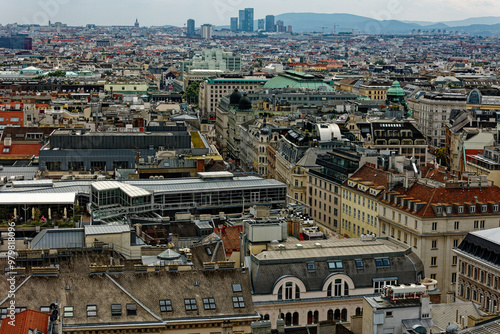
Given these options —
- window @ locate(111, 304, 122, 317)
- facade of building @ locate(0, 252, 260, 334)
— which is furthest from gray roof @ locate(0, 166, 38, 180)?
window @ locate(111, 304, 122, 317)

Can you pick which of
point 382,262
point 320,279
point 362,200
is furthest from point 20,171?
point 382,262

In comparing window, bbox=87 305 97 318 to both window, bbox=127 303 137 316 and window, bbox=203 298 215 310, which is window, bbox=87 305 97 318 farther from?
window, bbox=203 298 215 310

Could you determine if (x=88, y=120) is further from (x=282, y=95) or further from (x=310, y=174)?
(x=282, y=95)

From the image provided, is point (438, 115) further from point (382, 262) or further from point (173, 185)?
point (382, 262)

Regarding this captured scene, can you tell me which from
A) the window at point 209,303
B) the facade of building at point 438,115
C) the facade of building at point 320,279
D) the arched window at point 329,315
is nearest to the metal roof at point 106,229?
the facade of building at point 320,279

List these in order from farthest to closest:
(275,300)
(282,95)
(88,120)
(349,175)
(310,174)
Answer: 1. (282,95)
2. (88,120)
3. (310,174)
4. (349,175)
5. (275,300)

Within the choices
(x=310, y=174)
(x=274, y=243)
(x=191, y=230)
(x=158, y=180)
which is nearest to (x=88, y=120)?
(x=310, y=174)
